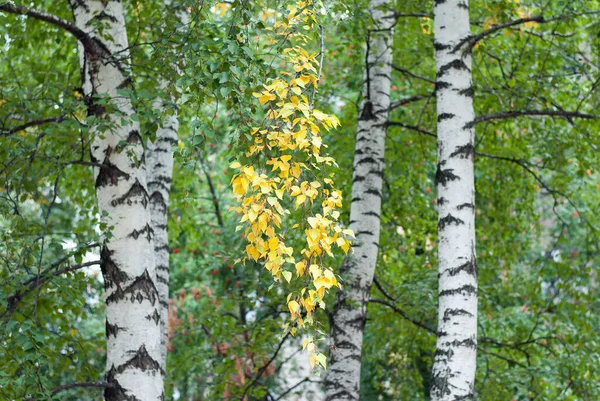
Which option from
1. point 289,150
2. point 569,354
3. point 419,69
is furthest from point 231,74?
point 419,69

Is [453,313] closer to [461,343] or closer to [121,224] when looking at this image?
[461,343]

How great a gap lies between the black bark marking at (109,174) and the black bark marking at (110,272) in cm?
33

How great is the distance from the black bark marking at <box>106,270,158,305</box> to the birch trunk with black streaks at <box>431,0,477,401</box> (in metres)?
1.56

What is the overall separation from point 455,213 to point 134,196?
177 cm

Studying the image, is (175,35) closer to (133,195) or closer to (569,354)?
(133,195)

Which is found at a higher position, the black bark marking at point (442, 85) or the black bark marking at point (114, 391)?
the black bark marking at point (442, 85)

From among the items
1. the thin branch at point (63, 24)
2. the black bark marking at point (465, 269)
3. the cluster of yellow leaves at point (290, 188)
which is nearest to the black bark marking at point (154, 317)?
the cluster of yellow leaves at point (290, 188)

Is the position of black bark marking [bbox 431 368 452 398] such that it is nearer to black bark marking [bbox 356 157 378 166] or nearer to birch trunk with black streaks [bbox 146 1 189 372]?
black bark marking [bbox 356 157 378 166]

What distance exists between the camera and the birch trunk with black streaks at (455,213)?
4.32 metres

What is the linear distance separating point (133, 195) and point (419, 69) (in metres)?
5.43

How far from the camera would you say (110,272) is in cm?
398

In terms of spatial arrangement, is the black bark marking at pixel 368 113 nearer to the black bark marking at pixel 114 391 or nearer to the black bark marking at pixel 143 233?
the black bark marking at pixel 143 233

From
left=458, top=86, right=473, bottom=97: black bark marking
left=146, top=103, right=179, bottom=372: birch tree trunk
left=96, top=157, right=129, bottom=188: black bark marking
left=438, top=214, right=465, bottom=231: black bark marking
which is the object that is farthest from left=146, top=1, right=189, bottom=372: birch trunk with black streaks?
left=438, top=214, right=465, bottom=231: black bark marking

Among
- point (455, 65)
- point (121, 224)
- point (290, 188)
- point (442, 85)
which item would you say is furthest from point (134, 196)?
point (455, 65)
